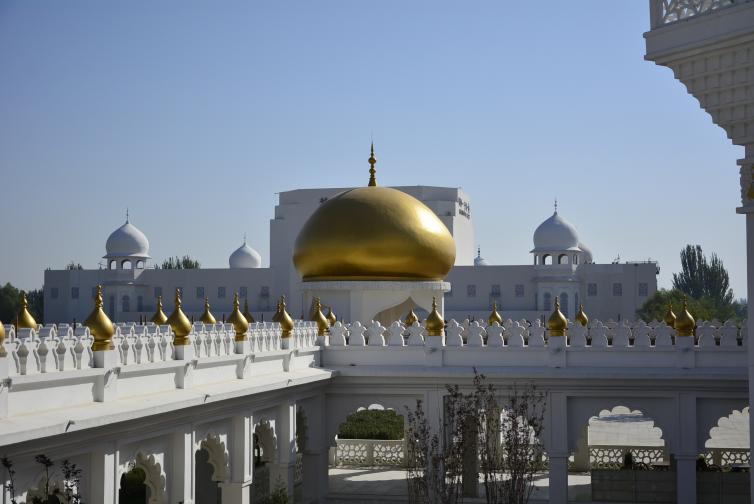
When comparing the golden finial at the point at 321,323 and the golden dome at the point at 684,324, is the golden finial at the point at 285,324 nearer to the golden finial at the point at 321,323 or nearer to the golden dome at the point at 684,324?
the golden finial at the point at 321,323

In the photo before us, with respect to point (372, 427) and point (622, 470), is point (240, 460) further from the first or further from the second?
point (372, 427)

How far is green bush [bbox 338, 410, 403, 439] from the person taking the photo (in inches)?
856

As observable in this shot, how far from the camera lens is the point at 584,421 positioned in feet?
52.1

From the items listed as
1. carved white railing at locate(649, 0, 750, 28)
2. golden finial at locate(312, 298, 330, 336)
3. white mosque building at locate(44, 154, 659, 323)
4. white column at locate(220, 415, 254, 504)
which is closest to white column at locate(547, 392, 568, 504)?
golden finial at locate(312, 298, 330, 336)

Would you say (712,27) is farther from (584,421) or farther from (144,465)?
(584,421)

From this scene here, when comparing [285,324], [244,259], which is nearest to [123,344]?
[285,324]

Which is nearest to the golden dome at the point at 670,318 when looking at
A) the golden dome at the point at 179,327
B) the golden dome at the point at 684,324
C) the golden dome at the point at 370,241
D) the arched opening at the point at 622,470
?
the golden dome at the point at 684,324

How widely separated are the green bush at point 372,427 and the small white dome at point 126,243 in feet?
101

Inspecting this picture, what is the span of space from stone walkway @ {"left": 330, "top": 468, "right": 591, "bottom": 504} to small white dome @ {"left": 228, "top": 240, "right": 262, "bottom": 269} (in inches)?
1518

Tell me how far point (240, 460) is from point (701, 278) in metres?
52.3

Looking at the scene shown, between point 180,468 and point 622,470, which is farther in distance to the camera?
point 622,470

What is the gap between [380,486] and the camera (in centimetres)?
1806

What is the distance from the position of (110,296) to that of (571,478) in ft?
127

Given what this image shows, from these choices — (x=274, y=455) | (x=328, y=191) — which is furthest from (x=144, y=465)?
(x=328, y=191)
